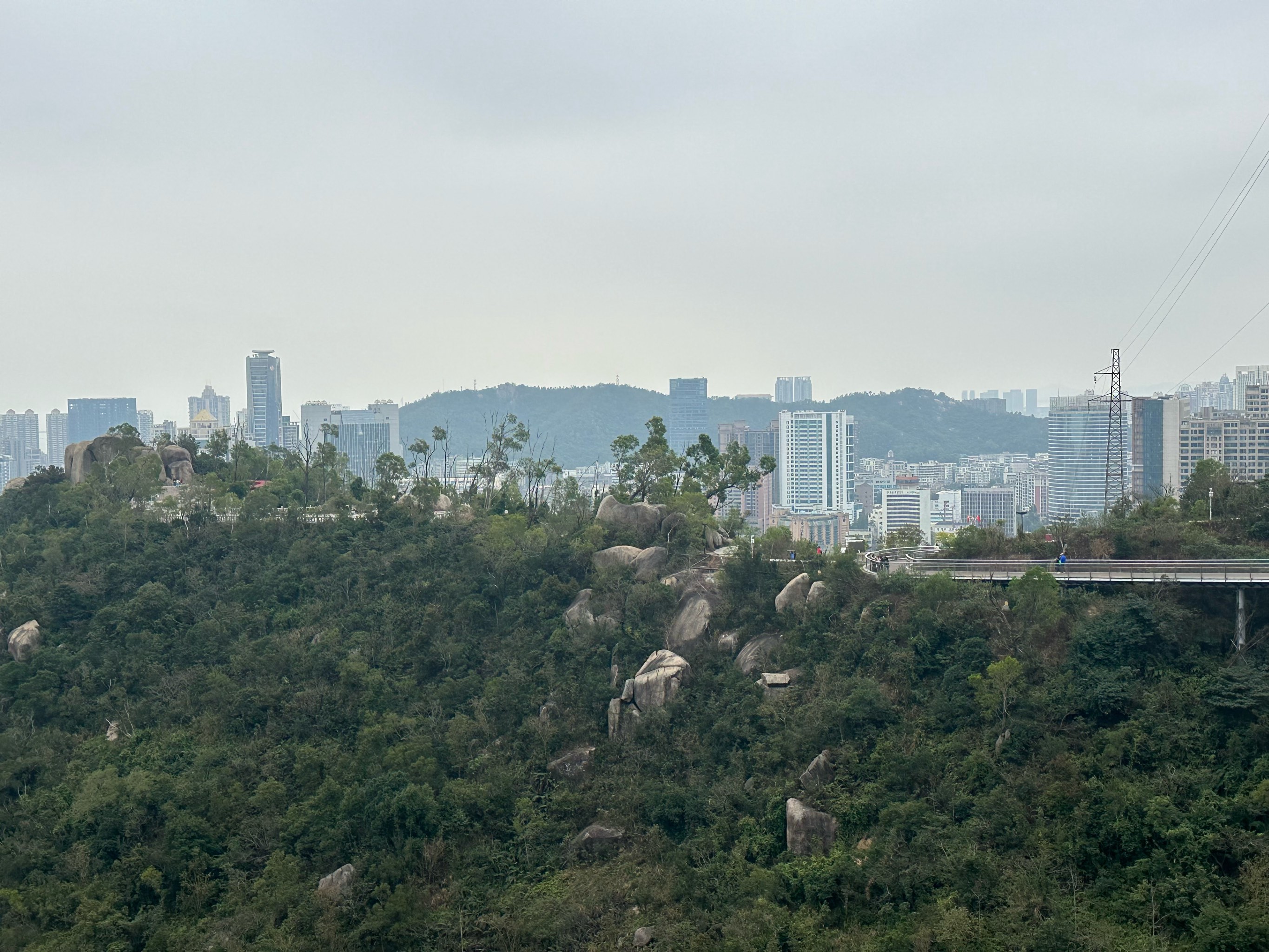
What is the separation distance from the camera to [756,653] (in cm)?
2108

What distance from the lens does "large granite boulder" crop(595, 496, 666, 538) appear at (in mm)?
26625

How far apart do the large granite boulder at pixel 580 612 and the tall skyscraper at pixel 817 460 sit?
8461 cm

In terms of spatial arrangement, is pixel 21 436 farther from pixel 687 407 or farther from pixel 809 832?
pixel 809 832

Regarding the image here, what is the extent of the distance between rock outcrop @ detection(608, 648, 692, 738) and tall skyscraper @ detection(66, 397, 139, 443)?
121967mm

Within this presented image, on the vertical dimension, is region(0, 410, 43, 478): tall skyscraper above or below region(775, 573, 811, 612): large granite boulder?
above

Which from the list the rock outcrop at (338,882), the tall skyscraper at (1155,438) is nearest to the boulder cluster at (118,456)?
the rock outcrop at (338,882)

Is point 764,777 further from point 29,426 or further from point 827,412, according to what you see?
point 29,426

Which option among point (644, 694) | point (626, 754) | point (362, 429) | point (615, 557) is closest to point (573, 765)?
point (626, 754)

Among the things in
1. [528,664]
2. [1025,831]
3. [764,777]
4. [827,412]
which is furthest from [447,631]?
[827,412]

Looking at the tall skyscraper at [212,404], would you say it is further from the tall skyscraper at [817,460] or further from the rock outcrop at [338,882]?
the rock outcrop at [338,882]

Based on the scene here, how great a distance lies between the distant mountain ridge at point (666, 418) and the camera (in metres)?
142

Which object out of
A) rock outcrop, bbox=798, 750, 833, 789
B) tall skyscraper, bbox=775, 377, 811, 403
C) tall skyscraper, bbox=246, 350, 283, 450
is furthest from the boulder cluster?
tall skyscraper, bbox=775, 377, 811, 403

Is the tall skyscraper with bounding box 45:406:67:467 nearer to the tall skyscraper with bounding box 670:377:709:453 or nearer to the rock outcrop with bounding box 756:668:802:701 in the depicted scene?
the tall skyscraper with bounding box 670:377:709:453

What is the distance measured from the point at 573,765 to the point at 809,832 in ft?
16.7
